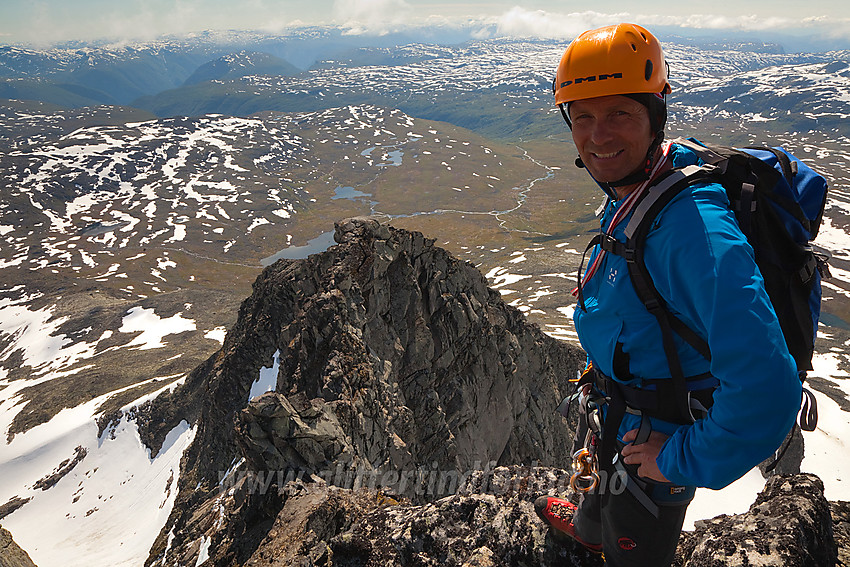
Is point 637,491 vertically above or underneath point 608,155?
underneath

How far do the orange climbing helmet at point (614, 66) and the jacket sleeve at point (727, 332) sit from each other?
126 cm

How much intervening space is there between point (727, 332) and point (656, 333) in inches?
40.4

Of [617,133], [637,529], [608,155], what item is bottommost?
[637,529]

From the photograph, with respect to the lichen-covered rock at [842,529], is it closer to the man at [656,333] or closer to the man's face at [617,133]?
the man at [656,333]

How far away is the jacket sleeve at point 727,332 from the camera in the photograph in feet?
9.75

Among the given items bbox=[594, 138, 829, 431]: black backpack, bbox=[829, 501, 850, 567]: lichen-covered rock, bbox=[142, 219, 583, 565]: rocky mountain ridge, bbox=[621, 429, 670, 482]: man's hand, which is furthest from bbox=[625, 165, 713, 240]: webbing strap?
bbox=[142, 219, 583, 565]: rocky mountain ridge

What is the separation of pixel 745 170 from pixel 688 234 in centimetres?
95

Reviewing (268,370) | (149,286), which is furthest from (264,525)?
(149,286)

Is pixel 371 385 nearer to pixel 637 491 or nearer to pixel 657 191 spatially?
pixel 637 491

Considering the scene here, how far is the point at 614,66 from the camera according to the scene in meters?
4.21

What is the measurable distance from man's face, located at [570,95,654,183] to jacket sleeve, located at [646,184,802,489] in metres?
0.82

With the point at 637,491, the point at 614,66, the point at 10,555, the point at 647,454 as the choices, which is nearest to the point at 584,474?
the point at 637,491

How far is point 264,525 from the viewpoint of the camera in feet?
37.7

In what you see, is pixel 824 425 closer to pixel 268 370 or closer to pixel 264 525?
pixel 268 370
